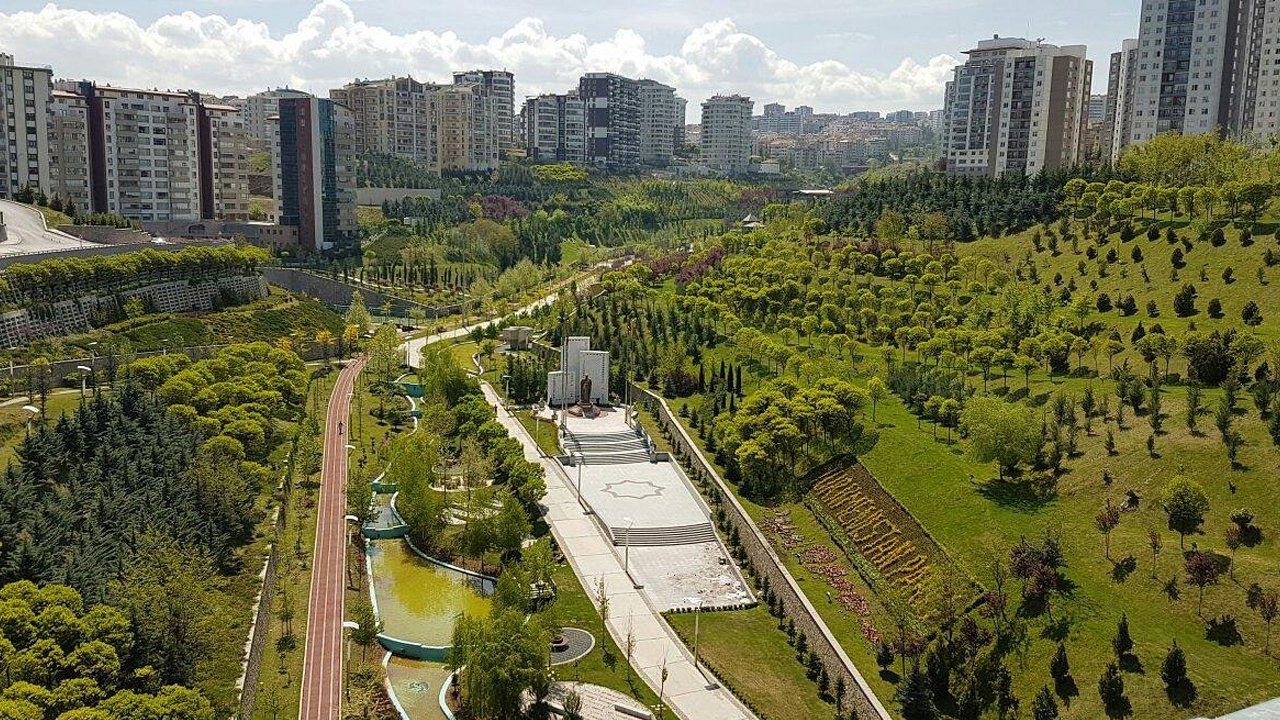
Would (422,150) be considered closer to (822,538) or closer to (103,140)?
(103,140)

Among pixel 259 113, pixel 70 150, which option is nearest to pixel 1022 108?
pixel 70 150

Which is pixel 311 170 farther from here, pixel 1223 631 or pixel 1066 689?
pixel 1223 631

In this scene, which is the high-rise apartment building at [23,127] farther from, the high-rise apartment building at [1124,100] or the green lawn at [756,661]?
the high-rise apartment building at [1124,100]

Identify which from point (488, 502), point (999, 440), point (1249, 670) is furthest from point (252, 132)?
point (1249, 670)

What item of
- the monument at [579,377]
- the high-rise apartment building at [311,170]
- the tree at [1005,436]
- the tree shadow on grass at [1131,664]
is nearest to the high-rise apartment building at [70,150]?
the high-rise apartment building at [311,170]

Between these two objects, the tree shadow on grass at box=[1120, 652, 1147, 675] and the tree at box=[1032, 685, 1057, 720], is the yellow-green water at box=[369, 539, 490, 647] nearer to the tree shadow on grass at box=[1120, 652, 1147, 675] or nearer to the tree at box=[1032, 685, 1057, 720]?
the tree at box=[1032, 685, 1057, 720]
